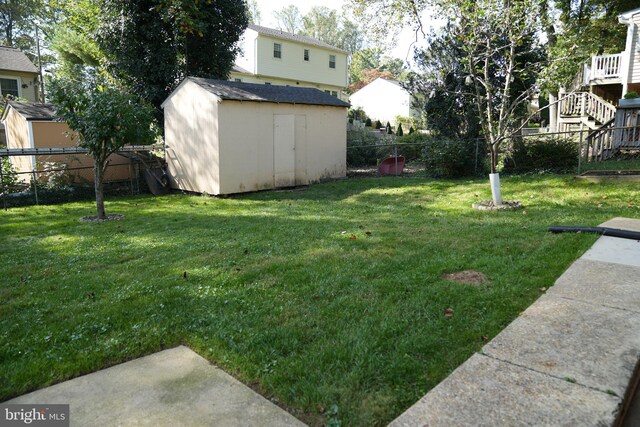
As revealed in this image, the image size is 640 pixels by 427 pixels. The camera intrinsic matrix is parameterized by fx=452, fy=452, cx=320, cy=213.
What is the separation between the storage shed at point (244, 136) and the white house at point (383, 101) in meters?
23.4

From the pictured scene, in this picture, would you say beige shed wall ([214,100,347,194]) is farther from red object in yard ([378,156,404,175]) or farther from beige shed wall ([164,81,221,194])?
red object in yard ([378,156,404,175])

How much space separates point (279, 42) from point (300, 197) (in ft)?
71.9

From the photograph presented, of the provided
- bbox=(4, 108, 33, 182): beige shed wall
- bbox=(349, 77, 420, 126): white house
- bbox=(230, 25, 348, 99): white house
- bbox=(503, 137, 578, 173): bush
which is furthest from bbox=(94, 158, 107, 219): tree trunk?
bbox=(349, 77, 420, 126): white house

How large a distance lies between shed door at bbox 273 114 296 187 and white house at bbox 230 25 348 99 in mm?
16679

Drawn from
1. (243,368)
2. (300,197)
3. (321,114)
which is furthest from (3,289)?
(321,114)

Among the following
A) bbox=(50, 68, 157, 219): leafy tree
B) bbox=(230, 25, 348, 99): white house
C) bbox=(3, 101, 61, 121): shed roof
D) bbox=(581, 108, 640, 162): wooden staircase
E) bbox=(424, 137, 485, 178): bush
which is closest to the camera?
bbox=(50, 68, 157, 219): leafy tree

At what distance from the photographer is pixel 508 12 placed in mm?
8180

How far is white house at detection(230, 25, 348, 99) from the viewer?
2966 centimetres

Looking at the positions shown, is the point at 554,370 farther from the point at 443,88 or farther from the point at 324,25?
the point at 324,25

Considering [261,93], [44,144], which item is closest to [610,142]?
[261,93]

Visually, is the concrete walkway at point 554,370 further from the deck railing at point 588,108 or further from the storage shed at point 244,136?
the deck railing at point 588,108

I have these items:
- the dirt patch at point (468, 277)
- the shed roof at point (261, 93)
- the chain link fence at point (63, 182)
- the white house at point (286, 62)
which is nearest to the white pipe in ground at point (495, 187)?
the dirt patch at point (468, 277)

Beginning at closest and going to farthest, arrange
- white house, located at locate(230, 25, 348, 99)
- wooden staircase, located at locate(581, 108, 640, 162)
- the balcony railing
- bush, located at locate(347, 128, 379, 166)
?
wooden staircase, located at locate(581, 108, 640, 162)
bush, located at locate(347, 128, 379, 166)
the balcony railing
white house, located at locate(230, 25, 348, 99)

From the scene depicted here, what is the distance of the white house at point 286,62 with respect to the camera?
29.7 m
